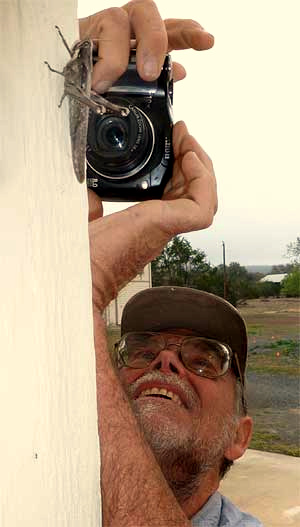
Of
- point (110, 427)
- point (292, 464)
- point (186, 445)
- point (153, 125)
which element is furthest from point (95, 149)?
point (292, 464)

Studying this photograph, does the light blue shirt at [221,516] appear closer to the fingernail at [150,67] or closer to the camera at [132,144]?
the camera at [132,144]

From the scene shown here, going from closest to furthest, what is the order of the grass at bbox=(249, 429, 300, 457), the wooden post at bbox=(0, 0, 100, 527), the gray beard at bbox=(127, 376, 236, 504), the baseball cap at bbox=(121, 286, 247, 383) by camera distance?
the wooden post at bbox=(0, 0, 100, 527), the gray beard at bbox=(127, 376, 236, 504), the baseball cap at bbox=(121, 286, 247, 383), the grass at bbox=(249, 429, 300, 457)

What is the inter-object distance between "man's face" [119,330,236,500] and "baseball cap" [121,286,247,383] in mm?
58

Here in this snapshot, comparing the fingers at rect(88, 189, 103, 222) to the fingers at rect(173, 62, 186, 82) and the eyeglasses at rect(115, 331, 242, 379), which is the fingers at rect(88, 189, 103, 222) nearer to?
the fingers at rect(173, 62, 186, 82)

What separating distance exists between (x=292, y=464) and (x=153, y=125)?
3.24 m

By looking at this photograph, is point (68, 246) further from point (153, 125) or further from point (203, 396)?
point (203, 396)

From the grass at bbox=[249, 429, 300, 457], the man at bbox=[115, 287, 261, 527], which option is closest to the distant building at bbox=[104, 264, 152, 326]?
the man at bbox=[115, 287, 261, 527]

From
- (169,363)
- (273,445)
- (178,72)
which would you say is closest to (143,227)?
(178,72)

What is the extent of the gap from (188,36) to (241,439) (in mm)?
832

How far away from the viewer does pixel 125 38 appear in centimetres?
42

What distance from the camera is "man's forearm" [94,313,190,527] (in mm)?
512

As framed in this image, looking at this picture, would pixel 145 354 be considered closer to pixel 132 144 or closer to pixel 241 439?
pixel 241 439

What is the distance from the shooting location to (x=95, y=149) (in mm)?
485

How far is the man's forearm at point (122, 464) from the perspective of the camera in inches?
20.2
